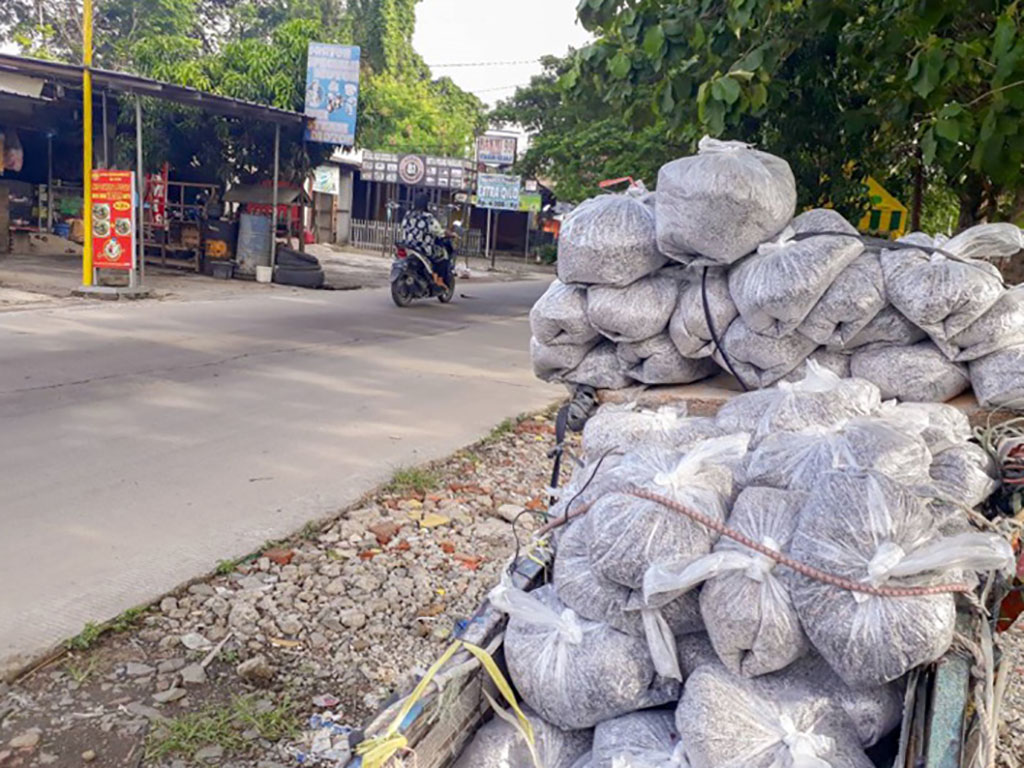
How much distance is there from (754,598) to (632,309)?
114 cm

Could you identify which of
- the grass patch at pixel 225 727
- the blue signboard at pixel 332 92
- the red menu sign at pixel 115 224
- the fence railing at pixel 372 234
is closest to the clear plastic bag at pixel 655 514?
the grass patch at pixel 225 727

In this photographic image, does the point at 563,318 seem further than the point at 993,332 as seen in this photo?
Yes

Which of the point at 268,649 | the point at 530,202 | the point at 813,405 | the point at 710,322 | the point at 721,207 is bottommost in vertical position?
the point at 268,649

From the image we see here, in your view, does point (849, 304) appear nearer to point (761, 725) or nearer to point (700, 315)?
point (700, 315)

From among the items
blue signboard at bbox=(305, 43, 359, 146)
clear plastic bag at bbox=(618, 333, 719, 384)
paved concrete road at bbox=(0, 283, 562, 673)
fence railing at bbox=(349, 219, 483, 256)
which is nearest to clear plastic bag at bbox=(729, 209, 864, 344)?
clear plastic bag at bbox=(618, 333, 719, 384)

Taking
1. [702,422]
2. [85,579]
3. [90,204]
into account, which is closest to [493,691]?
[702,422]

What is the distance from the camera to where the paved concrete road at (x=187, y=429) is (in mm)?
3871

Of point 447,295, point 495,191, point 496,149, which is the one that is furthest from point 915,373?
point 496,149

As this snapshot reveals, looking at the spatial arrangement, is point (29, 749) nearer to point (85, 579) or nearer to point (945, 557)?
point (85, 579)

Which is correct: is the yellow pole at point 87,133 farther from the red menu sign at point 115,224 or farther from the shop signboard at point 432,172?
the shop signboard at point 432,172

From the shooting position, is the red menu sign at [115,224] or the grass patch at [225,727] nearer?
the grass patch at [225,727]

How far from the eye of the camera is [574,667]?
1.76m

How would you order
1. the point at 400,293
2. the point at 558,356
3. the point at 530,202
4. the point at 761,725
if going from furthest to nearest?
the point at 530,202
the point at 400,293
the point at 558,356
the point at 761,725

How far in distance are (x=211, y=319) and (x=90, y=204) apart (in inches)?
124
